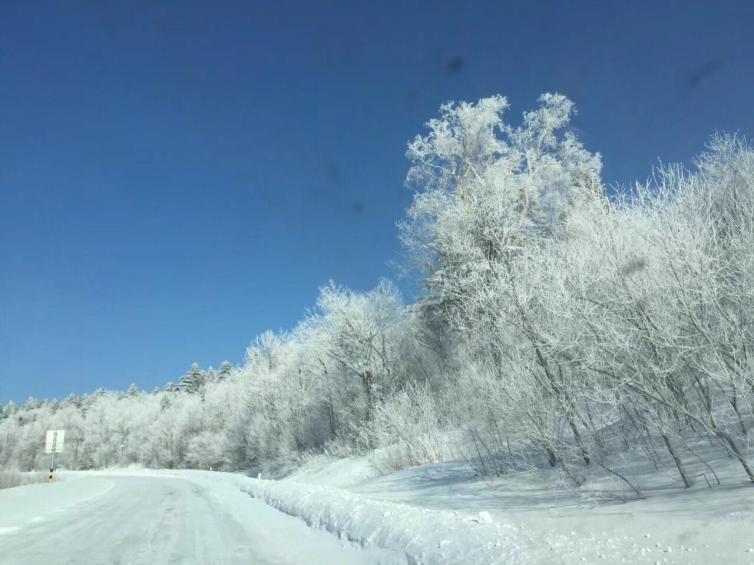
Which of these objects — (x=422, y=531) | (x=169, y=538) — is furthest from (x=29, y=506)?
(x=422, y=531)

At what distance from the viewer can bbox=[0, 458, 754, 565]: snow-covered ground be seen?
5.61m

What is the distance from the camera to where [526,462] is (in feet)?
46.2

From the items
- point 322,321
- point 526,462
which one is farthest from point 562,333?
point 322,321

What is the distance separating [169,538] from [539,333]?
811 cm

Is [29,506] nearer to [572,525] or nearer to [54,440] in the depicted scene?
[572,525]

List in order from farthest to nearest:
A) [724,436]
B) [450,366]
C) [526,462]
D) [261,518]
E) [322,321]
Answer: [322,321], [450,366], [526,462], [261,518], [724,436]

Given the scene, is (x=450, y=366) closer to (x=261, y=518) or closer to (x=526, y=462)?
(x=526, y=462)

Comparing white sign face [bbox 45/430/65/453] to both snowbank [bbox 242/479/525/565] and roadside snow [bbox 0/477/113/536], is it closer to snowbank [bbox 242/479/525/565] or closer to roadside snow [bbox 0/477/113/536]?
roadside snow [bbox 0/477/113/536]

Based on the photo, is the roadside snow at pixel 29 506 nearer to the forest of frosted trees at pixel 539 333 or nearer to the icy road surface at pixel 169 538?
the icy road surface at pixel 169 538

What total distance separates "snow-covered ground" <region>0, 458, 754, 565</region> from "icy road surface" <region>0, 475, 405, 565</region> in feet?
0.10

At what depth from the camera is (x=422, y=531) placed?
762 cm

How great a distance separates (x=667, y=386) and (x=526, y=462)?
5805mm

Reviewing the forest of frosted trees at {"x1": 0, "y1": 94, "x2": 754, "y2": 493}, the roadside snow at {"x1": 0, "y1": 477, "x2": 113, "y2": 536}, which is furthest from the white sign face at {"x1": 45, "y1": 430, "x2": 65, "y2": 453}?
the roadside snow at {"x1": 0, "y1": 477, "x2": 113, "y2": 536}

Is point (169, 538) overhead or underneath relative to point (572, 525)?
overhead
